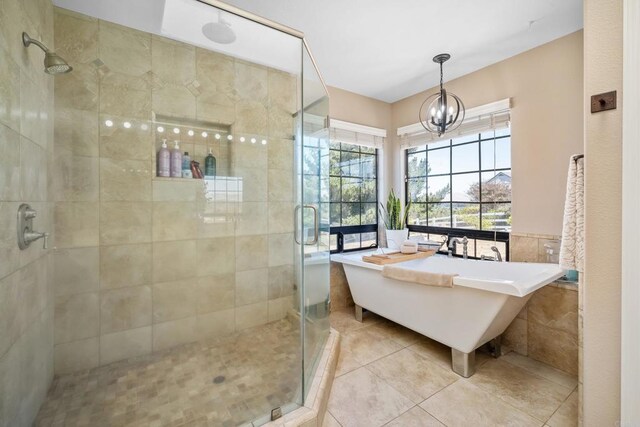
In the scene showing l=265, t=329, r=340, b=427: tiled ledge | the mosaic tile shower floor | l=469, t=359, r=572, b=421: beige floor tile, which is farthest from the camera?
l=469, t=359, r=572, b=421: beige floor tile

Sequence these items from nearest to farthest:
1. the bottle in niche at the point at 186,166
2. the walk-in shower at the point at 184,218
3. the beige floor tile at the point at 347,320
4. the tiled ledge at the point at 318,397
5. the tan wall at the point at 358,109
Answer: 1. the tiled ledge at the point at 318,397
2. the walk-in shower at the point at 184,218
3. the bottle in niche at the point at 186,166
4. the beige floor tile at the point at 347,320
5. the tan wall at the point at 358,109

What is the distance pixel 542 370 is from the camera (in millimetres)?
1955

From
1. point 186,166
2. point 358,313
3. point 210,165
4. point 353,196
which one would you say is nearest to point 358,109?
point 353,196

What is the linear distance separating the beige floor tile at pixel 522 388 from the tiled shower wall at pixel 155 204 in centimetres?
166

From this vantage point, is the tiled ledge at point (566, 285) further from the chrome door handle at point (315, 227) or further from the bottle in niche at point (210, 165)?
the bottle in niche at point (210, 165)

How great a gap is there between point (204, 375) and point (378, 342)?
138 centimetres

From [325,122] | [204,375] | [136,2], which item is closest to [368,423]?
[204,375]

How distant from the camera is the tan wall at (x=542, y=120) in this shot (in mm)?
2047

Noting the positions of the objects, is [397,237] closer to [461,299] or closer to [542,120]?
[461,299]

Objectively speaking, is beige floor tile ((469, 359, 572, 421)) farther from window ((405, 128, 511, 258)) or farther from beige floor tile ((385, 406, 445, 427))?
window ((405, 128, 511, 258))

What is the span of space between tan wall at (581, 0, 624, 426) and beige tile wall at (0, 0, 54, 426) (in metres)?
2.53

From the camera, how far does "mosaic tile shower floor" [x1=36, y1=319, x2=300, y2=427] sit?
1.43m

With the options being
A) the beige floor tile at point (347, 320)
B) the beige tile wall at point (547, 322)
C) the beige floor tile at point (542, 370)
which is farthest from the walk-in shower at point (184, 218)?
the beige tile wall at point (547, 322)

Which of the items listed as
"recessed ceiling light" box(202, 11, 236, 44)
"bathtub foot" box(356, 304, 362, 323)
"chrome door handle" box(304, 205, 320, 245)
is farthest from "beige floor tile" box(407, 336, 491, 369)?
"recessed ceiling light" box(202, 11, 236, 44)
